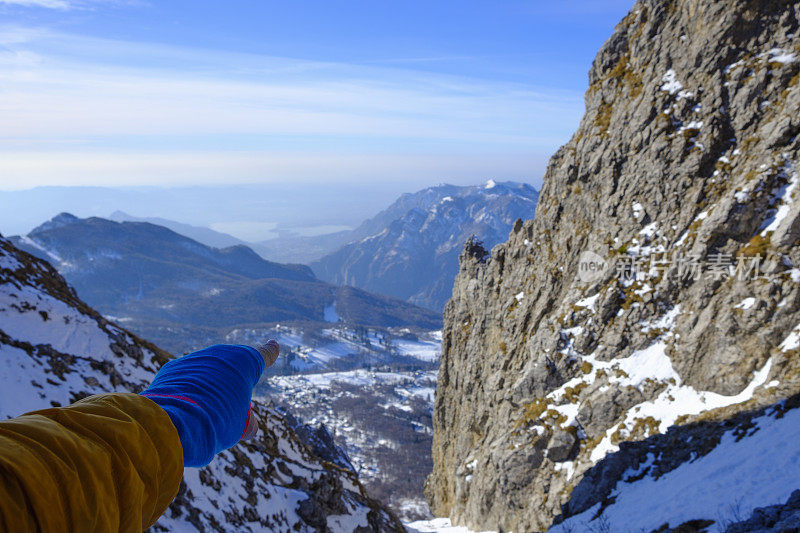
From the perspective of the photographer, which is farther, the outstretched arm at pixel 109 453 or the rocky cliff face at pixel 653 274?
the rocky cliff face at pixel 653 274

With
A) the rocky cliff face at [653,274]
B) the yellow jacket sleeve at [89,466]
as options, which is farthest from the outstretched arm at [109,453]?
the rocky cliff face at [653,274]

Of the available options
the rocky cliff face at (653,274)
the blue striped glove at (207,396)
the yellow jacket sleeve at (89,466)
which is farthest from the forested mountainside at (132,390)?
the rocky cliff face at (653,274)

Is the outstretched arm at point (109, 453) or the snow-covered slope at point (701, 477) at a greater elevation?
the outstretched arm at point (109, 453)

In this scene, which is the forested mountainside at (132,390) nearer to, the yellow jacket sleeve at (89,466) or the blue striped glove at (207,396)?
the blue striped glove at (207,396)

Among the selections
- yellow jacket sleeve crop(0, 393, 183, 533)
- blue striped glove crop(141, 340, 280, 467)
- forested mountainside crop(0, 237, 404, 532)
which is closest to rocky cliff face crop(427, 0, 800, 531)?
forested mountainside crop(0, 237, 404, 532)

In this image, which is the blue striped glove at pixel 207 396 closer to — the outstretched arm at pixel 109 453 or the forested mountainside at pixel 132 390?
the outstretched arm at pixel 109 453

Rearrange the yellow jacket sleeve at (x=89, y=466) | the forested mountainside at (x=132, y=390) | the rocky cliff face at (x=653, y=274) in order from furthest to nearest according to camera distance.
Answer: the rocky cliff face at (x=653, y=274) → the forested mountainside at (x=132, y=390) → the yellow jacket sleeve at (x=89, y=466)

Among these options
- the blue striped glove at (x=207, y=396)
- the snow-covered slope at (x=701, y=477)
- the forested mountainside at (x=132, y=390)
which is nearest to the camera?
the blue striped glove at (x=207, y=396)

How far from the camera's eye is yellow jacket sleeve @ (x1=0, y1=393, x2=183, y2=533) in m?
1.67

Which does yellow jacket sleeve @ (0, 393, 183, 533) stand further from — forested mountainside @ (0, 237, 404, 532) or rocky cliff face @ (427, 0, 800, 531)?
rocky cliff face @ (427, 0, 800, 531)

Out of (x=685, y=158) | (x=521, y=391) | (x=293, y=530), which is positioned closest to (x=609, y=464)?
(x=521, y=391)

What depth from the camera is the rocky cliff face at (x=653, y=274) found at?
2611cm

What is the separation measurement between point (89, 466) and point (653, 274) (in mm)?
36138

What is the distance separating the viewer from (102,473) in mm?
2033
